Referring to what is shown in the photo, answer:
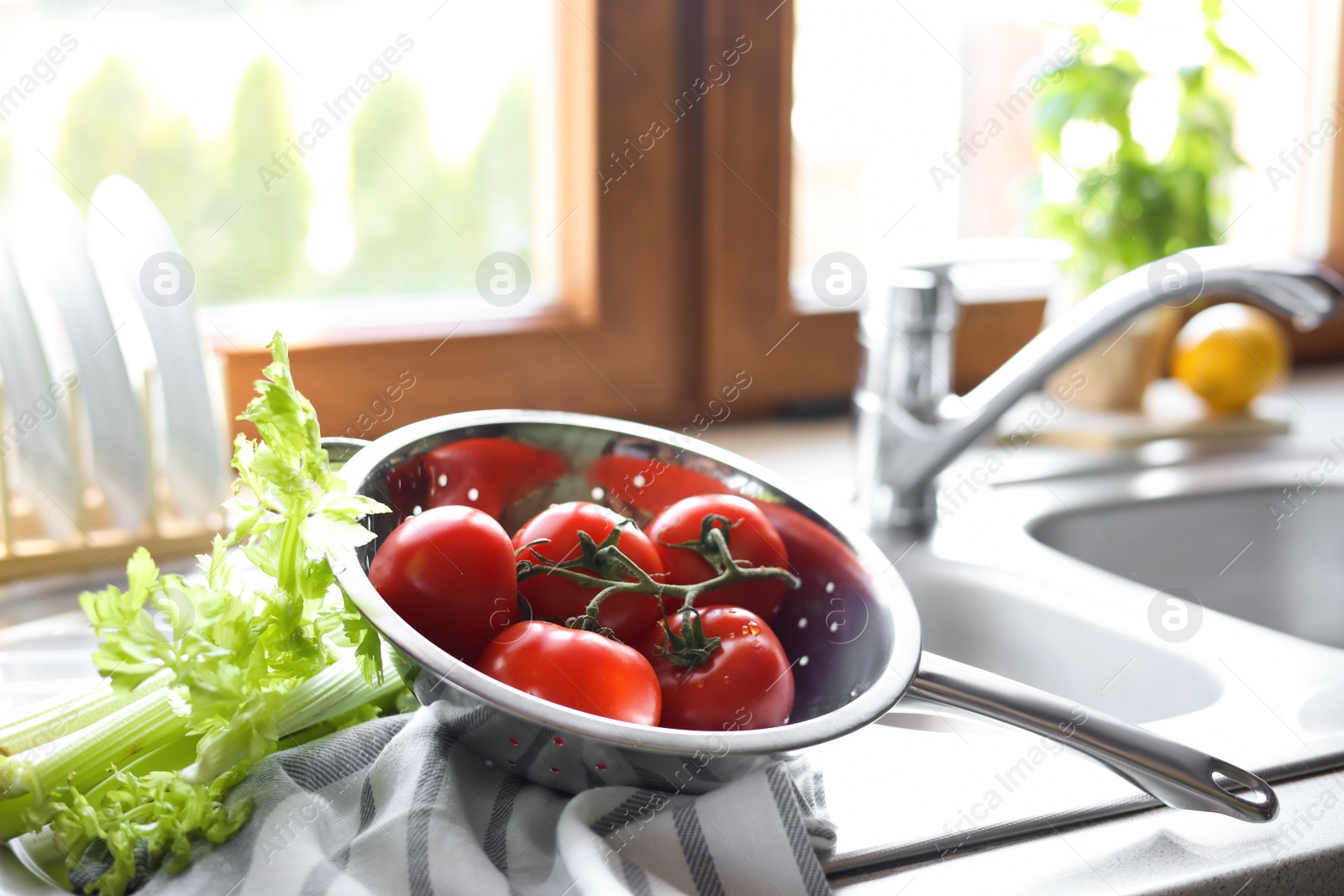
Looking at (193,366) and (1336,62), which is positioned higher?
(1336,62)

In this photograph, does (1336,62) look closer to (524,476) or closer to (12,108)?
(524,476)

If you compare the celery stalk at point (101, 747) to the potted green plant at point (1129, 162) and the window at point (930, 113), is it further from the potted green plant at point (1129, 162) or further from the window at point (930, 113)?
the potted green plant at point (1129, 162)

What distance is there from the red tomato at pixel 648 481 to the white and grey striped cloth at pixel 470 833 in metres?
0.17

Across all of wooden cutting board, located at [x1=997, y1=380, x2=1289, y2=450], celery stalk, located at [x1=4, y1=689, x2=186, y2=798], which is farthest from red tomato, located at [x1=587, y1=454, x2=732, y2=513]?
wooden cutting board, located at [x1=997, y1=380, x2=1289, y2=450]

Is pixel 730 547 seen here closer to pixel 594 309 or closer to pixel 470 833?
pixel 470 833

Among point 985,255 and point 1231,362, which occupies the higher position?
point 985,255

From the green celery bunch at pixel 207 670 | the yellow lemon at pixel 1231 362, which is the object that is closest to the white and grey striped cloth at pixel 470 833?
the green celery bunch at pixel 207 670

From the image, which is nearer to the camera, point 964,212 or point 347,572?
point 347,572

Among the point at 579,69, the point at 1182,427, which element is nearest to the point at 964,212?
the point at 1182,427

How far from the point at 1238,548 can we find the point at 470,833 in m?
0.83

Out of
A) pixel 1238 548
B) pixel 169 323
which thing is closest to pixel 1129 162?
pixel 1238 548

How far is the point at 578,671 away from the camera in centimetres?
44

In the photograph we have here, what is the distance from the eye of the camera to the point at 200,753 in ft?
1.47

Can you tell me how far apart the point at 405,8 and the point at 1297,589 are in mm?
903
